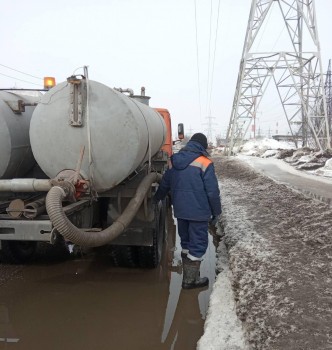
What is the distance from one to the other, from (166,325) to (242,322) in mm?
923

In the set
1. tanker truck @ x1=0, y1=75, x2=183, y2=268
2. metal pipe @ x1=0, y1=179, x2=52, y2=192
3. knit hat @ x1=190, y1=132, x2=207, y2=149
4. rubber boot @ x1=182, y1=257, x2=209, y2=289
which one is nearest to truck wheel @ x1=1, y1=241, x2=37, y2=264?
tanker truck @ x1=0, y1=75, x2=183, y2=268

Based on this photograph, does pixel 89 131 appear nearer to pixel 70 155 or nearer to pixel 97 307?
pixel 70 155

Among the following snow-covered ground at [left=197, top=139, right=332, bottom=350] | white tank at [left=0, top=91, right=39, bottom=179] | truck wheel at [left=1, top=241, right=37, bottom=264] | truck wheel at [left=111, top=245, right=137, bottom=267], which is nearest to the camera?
snow-covered ground at [left=197, top=139, right=332, bottom=350]

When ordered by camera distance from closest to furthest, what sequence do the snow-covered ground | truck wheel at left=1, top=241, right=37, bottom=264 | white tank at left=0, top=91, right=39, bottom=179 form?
the snow-covered ground < white tank at left=0, top=91, right=39, bottom=179 < truck wheel at left=1, top=241, right=37, bottom=264

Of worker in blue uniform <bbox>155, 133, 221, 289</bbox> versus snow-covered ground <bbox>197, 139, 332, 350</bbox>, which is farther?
worker in blue uniform <bbox>155, 133, 221, 289</bbox>

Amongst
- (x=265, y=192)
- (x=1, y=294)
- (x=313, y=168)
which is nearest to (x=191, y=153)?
(x=1, y=294)

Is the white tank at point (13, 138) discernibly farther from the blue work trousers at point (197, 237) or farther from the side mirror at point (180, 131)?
the side mirror at point (180, 131)

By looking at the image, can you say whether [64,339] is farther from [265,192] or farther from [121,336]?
[265,192]

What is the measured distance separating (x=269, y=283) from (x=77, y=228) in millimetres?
2023

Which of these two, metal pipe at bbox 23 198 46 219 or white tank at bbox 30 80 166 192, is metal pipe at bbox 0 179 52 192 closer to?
metal pipe at bbox 23 198 46 219

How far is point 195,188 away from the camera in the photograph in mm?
4543

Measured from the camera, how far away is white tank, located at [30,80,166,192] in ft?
12.5

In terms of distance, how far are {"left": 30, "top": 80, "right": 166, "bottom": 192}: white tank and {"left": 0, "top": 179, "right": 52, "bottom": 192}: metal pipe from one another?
0.37 metres

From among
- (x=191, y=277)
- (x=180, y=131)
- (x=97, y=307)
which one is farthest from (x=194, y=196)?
(x=180, y=131)
